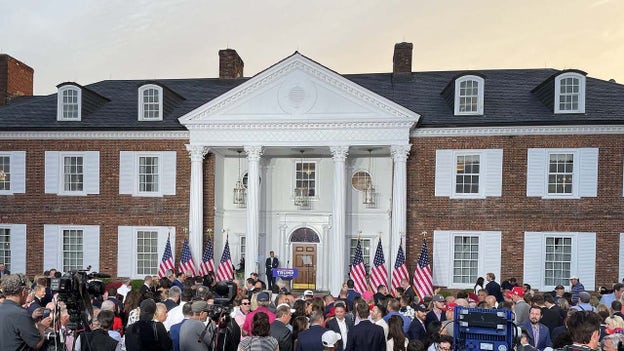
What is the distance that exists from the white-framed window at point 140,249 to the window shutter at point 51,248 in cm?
275

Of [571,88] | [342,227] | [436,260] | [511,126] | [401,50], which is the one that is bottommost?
[436,260]

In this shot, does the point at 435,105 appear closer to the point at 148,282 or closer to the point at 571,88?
the point at 571,88

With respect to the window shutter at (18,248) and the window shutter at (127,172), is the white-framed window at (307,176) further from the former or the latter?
the window shutter at (18,248)

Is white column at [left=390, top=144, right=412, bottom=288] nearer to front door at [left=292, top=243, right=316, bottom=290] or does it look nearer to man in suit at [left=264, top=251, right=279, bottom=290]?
front door at [left=292, top=243, right=316, bottom=290]

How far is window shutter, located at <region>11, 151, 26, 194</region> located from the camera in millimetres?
22875

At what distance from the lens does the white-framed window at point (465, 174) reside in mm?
20719

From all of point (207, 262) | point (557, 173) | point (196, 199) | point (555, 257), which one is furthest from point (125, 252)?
point (557, 173)

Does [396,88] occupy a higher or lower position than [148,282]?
higher

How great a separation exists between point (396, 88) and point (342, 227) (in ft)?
Answer: 25.0

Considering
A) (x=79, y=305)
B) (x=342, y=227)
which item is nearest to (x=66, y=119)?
(x=342, y=227)

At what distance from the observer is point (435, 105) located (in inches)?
878

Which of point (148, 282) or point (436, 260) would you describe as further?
point (436, 260)

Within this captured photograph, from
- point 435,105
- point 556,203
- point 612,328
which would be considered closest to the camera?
point 612,328

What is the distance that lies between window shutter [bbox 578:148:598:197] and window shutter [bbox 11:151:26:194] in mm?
23682
